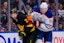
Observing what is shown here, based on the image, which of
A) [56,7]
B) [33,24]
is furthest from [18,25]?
[56,7]

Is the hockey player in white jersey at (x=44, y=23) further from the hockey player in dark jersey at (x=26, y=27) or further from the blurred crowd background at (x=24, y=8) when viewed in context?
the blurred crowd background at (x=24, y=8)

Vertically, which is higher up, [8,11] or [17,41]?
[8,11]

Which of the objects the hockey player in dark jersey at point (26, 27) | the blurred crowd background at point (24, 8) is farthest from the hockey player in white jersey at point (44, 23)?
the blurred crowd background at point (24, 8)

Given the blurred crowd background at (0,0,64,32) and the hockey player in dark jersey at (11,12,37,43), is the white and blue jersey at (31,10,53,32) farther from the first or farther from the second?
the blurred crowd background at (0,0,64,32)

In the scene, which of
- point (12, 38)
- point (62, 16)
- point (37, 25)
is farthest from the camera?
point (62, 16)

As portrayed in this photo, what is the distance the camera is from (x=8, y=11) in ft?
37.1

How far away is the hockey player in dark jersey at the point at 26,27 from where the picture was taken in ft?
34.7

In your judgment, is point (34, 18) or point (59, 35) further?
point (59, 35)

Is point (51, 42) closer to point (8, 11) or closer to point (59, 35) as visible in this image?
point (59, 35)

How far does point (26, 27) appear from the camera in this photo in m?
10.6

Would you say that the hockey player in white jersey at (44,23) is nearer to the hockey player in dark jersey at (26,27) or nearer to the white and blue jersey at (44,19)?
the white and blue jersey at (44,19)

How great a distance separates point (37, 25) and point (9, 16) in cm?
117

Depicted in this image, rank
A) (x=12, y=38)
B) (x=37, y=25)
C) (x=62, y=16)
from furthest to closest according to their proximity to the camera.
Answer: (x=62, y=16) → (x=12, y=38) → (x=37, y=25)

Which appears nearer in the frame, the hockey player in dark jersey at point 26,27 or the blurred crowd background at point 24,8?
the hockey player in dark jersey at point 26,27
